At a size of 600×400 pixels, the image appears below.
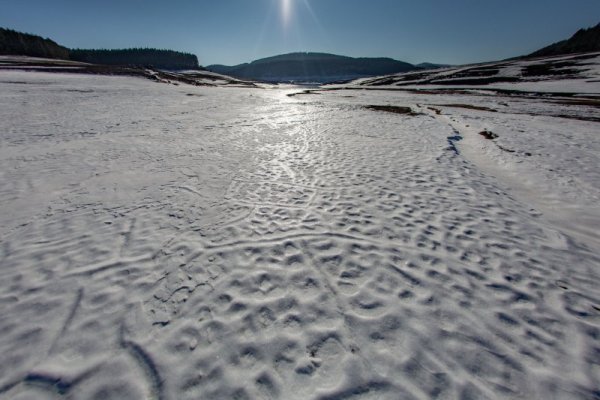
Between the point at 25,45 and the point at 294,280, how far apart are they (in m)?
170

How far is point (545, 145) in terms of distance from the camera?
16844mm

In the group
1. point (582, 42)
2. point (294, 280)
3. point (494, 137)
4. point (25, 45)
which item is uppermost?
point (582, 42)

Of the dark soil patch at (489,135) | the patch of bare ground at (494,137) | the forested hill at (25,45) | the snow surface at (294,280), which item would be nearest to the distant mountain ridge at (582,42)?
the dark soil patch at (489,135)

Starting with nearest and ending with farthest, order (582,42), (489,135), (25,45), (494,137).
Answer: (494,137) → (489,135) → (25,45) → (582,42)

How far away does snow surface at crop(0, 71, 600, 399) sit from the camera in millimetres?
3871

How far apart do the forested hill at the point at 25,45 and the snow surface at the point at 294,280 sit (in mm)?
151207

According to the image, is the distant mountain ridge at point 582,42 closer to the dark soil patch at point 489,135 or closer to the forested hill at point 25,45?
the dark soil patch at point 489,135

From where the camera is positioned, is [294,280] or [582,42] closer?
[294,280]

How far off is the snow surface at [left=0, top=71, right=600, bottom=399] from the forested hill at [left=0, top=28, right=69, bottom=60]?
496 ft

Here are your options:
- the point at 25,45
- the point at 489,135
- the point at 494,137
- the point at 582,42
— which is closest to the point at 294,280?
the point at 494,137

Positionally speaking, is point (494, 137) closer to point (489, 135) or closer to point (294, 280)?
point (489, 135)

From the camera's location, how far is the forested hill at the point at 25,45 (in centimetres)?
10594

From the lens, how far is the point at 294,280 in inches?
219

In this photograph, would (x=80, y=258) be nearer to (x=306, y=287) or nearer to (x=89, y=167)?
(x=306, y=287)
